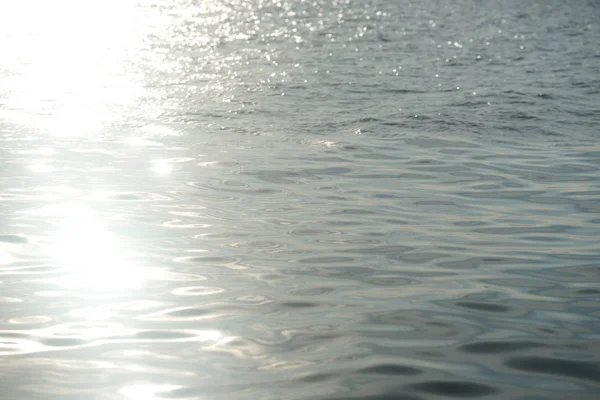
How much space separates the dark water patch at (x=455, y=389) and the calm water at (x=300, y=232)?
2cm

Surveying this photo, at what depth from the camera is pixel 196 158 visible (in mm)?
12742

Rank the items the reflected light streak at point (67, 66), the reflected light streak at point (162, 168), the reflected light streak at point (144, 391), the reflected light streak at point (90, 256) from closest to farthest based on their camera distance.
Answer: the reflected light streak at point (144, 391)
the reflected light streak at point (90, 256)
the reflected light streak at point (162, 168)
the reflected light streak at point (67, 66)

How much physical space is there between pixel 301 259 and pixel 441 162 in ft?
14.8

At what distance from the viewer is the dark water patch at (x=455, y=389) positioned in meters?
5.78

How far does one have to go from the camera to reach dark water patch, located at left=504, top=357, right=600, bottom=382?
610cm

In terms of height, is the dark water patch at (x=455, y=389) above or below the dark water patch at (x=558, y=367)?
above

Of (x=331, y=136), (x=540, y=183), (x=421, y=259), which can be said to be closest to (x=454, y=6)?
(x=331, y=136)

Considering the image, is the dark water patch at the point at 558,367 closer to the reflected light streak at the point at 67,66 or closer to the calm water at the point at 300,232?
the calm water at the point at 300,232

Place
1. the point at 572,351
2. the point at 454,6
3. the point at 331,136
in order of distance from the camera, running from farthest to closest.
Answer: the point at 454,6
the point at 331,136
the point at 572,351

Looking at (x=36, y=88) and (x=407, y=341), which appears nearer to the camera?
(x=407, y=341)

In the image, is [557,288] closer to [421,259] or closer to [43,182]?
[421,259]

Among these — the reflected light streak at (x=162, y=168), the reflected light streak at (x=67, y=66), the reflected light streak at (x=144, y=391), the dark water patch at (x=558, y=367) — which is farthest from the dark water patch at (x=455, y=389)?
the reflected light streak at (x=67, y=66)

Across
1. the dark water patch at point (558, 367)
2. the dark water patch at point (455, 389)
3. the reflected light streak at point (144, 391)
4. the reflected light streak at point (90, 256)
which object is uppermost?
the reflected light streak at point (90, 256)

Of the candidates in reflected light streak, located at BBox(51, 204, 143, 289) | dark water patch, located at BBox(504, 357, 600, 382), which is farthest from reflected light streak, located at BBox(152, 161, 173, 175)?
dark water patch, located at BBox(504, 357, 600, 382)
